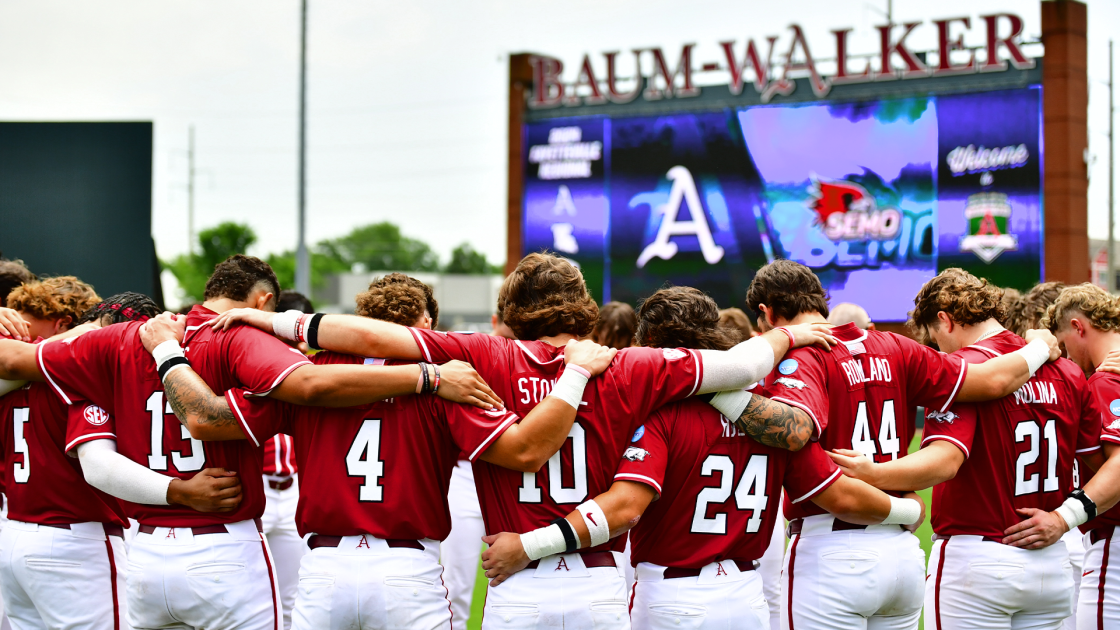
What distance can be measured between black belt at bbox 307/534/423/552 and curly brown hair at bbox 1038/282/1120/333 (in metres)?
3.27

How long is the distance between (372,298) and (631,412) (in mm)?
1170

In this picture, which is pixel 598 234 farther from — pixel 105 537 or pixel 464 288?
pixel 464 288

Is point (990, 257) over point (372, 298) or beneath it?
over

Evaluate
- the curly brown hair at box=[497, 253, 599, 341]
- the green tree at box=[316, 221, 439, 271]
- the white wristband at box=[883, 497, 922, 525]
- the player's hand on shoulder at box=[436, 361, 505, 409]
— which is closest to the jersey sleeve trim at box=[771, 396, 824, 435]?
the white wristband at box=[883, 497, 922, 525]

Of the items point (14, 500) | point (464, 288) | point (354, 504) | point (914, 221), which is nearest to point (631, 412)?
point (354, 504)

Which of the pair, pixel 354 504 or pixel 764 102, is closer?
pixel 354 504

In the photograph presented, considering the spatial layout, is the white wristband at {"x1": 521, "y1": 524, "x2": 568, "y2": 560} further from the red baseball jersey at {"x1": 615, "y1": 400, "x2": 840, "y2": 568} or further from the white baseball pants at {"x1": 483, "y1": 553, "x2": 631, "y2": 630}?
the red baseball jersey at {"x1": 615, "y1": 400, "x2": 840, "y2": 568}

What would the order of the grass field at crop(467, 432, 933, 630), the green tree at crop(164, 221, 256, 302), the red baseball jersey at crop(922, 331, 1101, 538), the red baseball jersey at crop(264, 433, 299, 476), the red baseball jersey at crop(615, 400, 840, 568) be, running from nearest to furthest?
the red baseball jersey at crop(615, 400, 840, 568) < the red baseball jersey at crop(922, 331, 1101, 538) < the red baseball jersey at crop(264, 433, 299, 476) < the grass field at crop(467, 432, 933, 630) < the green tree at crop(164, 221, 256, 302)

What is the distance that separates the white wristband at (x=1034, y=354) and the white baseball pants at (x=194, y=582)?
333 centimetres

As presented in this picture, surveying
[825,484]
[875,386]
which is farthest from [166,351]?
[875,386]

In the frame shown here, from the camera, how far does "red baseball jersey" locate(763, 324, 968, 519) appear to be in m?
3.67

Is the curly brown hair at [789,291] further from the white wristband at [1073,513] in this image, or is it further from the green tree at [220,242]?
the green tree at [220,242]

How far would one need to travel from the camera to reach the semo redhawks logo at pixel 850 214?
18.0 m

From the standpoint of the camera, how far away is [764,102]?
63.3 feet
